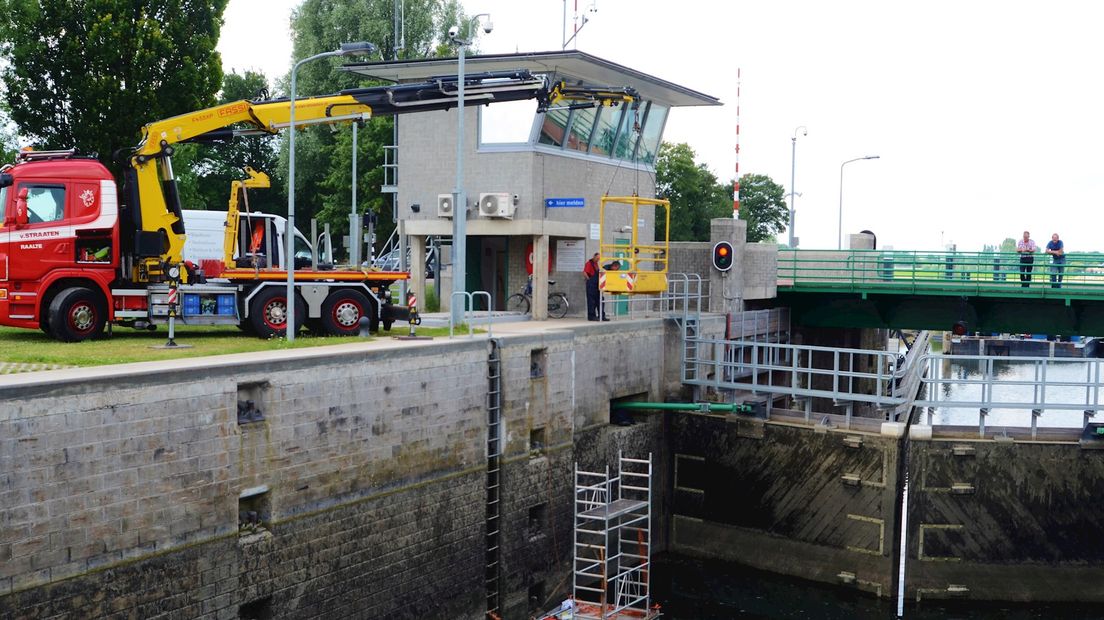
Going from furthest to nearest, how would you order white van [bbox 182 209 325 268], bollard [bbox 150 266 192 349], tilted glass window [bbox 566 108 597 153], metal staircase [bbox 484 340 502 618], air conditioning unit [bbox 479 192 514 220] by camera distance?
tilted glass window [bbox 566 108 597 153], white van [bbox 182 209 325 268], air conditioning unit [bbox 479 192 514 220], metal staircase [bbox 484 340 502 618], bollard [bbox 150 266 192 349]

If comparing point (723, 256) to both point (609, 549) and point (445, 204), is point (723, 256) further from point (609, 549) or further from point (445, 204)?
point (609, 549)

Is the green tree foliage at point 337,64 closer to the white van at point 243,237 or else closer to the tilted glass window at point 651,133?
the white van at point 243,237

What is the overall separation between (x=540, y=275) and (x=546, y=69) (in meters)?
4.43

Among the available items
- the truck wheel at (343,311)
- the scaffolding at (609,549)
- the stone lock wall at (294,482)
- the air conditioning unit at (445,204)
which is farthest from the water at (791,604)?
the air conditioning unit at (445,204)

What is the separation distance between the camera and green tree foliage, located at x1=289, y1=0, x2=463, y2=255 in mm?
45656

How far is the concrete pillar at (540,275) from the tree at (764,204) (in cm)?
5046

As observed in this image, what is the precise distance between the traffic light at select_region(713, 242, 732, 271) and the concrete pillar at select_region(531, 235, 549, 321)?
13.7ft

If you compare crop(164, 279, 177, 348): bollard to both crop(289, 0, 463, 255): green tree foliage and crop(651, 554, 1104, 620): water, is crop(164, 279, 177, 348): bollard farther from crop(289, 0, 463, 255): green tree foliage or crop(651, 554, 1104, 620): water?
crop(289, 0, 463, 255): green tree foliage

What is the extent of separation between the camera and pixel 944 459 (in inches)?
803

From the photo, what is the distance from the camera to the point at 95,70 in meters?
34.0

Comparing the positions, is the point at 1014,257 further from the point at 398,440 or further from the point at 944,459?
the point at 398,440

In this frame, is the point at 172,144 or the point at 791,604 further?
the point at 791,604

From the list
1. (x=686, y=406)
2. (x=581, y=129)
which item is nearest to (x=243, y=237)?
(x=581, y=129)

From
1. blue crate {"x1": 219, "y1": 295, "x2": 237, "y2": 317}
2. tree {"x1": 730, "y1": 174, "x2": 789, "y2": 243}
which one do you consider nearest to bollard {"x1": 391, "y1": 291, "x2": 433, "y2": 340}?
blue crate {"x1": 219, "y1": 295, "x2": 237, "y2": 317}
